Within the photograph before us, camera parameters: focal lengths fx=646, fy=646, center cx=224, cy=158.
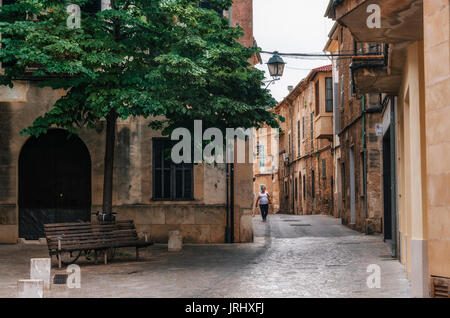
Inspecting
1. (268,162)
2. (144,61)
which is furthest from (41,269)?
(268,162)

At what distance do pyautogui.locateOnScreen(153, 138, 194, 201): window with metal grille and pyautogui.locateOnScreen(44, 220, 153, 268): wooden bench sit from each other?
4.15 meters

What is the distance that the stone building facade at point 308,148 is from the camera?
30.1 metres

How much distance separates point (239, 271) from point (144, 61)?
4.74 metres

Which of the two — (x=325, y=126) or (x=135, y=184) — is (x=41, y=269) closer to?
(x=135, y=184)

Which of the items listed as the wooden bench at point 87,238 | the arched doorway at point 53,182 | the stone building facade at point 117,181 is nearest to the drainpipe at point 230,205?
the stone building facade at point 117,181

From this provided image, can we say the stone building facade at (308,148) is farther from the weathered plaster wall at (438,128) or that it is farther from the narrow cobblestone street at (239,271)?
the weathered plaster wall at (438,128)

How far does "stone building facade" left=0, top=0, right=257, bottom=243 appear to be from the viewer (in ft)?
58.2

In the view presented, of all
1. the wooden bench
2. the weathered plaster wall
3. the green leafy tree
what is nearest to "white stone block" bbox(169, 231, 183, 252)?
the wooden bench

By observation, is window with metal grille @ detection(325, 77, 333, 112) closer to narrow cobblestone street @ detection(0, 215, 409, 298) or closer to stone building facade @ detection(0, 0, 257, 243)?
narrow cobblestone street @ detection(0, 215, 409, 298)

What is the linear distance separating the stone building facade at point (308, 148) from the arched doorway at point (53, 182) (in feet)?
44.2

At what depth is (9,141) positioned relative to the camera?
17.8 metres

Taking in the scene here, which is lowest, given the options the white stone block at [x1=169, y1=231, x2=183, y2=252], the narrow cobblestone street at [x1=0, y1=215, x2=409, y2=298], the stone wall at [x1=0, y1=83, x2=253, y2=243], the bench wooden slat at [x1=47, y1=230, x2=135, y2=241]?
the narrow cobblestone street at [x1=0, y1=215, x2=409, y2=298]

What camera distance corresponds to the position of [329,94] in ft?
97.8
